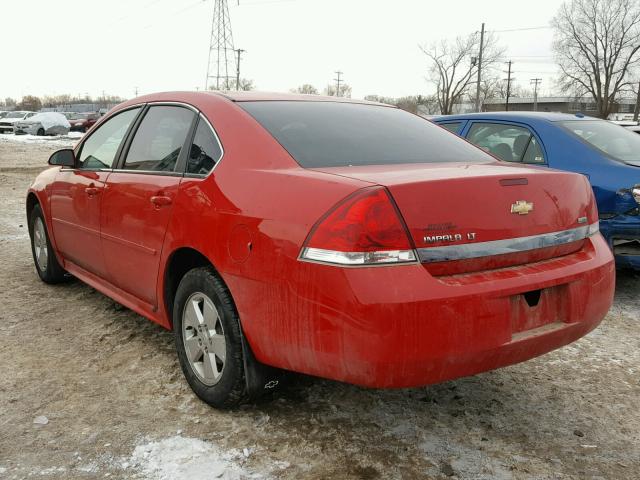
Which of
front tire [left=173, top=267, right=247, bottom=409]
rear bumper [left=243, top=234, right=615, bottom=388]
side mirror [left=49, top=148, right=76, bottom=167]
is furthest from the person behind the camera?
side mirror [left=49, top=148, right=76, bottom=167]

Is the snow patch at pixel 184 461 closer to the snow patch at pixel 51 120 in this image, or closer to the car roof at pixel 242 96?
the car roof at pixel 242 96

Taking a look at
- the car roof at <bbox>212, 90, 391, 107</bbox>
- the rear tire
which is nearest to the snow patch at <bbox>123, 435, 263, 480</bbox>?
the car roof at <bbox>212, 90, 391, 107</bbox>

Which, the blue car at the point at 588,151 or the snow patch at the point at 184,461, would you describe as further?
the blue car at the point at 588,151

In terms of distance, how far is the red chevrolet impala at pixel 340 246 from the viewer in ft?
6.97

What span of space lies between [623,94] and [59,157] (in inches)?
2557

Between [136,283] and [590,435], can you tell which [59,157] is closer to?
[136,283]

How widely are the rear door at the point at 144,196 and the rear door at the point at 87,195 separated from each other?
16cm

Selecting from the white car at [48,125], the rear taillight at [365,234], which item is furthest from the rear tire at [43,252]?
the white car at [48,125]

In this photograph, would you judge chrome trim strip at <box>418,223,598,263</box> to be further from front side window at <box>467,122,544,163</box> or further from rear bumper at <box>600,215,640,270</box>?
front side window at <box>467,122,544,163</box>

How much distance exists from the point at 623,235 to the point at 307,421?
303 centimetres

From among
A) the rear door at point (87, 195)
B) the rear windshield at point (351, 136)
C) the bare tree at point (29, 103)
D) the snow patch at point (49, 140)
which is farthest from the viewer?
the bare tree at point (29, 103)

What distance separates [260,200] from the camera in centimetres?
247

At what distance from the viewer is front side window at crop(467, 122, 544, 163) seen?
5238mm

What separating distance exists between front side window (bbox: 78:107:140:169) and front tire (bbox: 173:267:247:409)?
4.42ft
